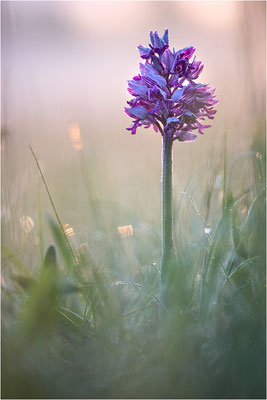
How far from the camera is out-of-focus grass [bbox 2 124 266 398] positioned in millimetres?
1702

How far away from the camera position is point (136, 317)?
2.08 m

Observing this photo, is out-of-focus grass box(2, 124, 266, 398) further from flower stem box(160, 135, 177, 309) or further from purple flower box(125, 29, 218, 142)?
purple flower box(125, 29, 218, 142)

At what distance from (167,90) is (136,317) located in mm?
1117

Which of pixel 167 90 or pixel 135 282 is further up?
pixel 167 90

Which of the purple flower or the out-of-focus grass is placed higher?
the purple flower

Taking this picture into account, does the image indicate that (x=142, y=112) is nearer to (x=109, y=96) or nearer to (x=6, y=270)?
(x=6, y=270)

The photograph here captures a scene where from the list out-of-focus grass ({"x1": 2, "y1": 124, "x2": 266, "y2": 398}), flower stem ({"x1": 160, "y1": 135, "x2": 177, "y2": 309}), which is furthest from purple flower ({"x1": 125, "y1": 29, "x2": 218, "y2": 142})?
out-of-focus grass ({"x1": 2, "y1": 124, "x2": 266, "y2": 398})

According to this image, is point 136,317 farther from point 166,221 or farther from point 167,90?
point 167,90

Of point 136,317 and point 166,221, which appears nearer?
point 136,317

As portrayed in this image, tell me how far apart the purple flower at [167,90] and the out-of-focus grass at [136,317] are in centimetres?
48

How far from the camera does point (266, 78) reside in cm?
306

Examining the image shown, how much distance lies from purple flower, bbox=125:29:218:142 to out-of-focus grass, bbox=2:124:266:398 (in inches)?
19.1

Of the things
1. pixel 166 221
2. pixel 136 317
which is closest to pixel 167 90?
pixel 166 221

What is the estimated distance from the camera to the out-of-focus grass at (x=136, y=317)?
1702 mm
